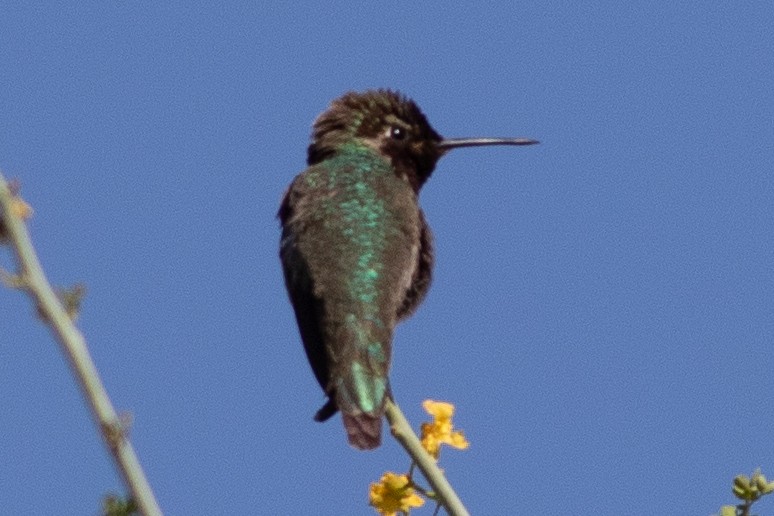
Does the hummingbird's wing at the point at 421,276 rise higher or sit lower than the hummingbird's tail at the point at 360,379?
higher

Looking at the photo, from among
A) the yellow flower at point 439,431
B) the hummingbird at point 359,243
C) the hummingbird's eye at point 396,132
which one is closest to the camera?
the yellow flower at point 439,431

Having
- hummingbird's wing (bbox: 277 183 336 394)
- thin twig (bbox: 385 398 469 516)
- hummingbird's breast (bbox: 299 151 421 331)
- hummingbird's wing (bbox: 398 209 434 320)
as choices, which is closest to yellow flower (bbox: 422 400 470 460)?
thin twig (bbox: 385 398 469 516)

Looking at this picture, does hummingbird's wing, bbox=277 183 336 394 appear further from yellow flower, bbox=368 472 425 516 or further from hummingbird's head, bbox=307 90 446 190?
yellow flower, bbox=368 472 425 516

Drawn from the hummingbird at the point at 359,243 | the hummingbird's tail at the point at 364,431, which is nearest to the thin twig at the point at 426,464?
the hummingbird's tail at the point at 364,431

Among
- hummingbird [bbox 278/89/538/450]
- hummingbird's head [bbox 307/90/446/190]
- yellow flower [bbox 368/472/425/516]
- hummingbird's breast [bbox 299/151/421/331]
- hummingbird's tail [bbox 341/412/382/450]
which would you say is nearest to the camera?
yellow flower [bbox 368/472/425/516]

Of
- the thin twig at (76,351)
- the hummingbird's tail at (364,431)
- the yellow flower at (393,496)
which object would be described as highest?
the hummingbird's tail at (364,431)

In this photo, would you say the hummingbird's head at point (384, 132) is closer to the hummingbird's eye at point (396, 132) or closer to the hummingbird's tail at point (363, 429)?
the hummingbird's eye at point (396, 132)
